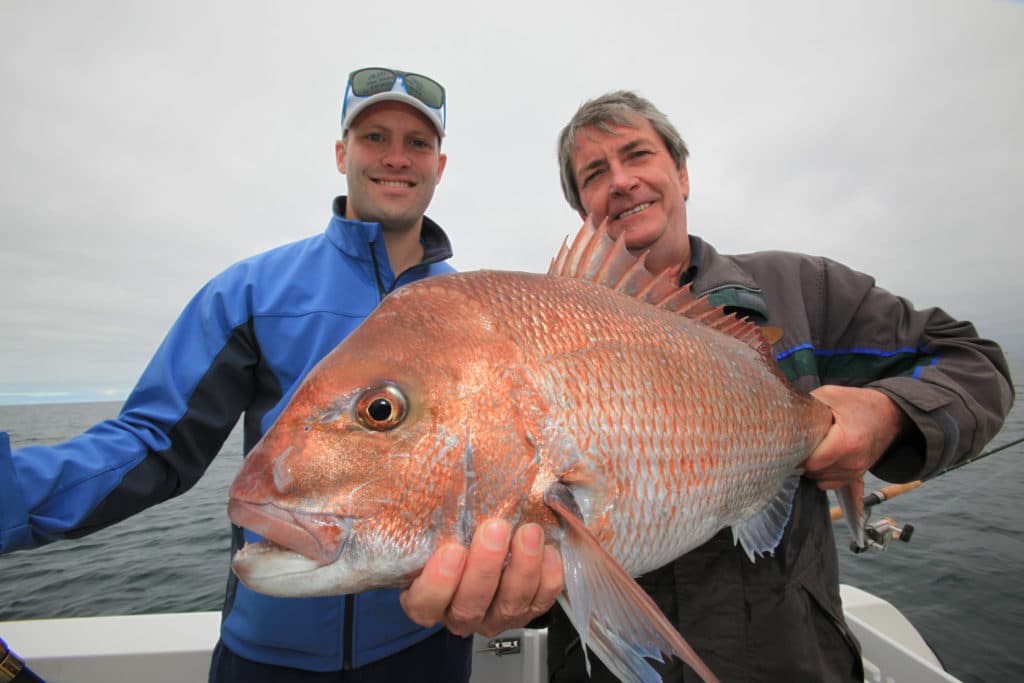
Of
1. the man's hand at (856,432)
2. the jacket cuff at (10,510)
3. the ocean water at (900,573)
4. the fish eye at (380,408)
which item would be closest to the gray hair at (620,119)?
the man's hand at (856,432)

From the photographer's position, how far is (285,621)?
1668mm

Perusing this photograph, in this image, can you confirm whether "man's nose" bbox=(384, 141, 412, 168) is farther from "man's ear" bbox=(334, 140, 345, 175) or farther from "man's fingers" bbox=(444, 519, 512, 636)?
"man's fingers" bbox=(444, 519, 512, 636)

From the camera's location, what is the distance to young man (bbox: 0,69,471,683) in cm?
137

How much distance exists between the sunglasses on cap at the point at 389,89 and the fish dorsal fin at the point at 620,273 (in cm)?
129

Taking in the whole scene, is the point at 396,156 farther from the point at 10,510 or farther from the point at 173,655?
the point at 173,655

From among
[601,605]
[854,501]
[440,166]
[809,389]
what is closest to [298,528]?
[601,605]

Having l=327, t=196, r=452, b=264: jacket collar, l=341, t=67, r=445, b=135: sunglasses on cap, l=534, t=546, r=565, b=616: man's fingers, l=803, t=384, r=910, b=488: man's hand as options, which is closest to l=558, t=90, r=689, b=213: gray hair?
l=341, t=67, r=445, b=135: sunglasses on cap

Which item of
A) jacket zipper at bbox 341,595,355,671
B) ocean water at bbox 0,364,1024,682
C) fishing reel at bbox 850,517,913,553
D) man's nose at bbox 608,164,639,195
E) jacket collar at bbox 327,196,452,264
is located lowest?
ocean water at bbox 0,364,1024,682

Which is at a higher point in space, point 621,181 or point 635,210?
point 621,181

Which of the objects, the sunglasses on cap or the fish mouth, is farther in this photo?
the sunglasses on cap

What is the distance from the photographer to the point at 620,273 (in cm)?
154

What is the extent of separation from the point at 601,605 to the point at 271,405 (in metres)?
1.46

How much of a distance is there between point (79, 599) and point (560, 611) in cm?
852

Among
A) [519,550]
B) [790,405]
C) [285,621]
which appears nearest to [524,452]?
→ [519,550]
